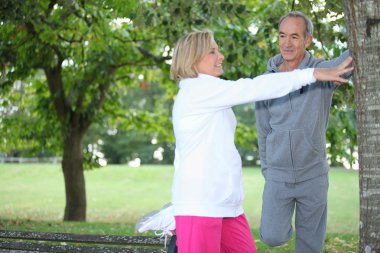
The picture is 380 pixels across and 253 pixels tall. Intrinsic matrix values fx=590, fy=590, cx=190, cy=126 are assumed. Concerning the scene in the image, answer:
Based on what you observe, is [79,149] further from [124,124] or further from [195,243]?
[195,243]

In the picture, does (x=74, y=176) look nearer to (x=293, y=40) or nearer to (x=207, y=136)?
(x=293, y=40)

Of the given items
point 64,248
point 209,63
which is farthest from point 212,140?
point 64,248

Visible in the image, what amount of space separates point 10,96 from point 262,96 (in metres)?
13.0

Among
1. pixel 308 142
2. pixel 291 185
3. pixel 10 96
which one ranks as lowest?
pixel 291 185

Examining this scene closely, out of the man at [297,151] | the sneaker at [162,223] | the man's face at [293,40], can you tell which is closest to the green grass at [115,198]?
the man at [297,151]

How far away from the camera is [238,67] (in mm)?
11023

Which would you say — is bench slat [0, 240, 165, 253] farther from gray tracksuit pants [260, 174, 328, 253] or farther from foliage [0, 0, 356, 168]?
foliage [0, 0, 356, 168]

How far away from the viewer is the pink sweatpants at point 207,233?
3391mm

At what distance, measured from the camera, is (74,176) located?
46.9 feet

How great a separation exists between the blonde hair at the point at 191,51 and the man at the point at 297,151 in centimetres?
101

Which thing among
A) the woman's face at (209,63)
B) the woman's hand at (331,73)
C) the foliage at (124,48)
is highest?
the foliage at (124,48)

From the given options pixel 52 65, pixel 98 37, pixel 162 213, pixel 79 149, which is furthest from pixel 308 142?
pixel 79 149

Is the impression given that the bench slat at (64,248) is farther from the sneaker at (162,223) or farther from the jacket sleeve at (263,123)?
the jacket sleeve at (263,123)

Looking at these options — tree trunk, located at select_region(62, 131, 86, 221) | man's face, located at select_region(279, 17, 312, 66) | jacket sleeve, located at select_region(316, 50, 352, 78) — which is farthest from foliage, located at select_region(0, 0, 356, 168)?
jacket sleeve, located at select_region(316, 50, 352, 78)
